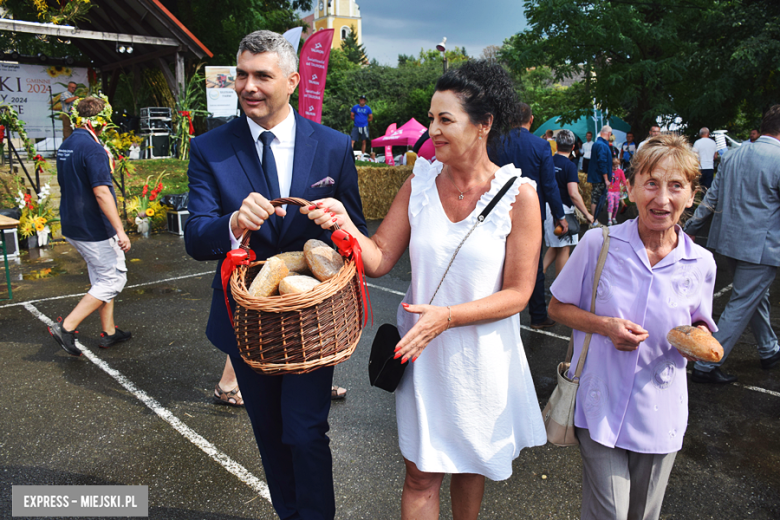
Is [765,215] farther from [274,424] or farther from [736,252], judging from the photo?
[274,424]

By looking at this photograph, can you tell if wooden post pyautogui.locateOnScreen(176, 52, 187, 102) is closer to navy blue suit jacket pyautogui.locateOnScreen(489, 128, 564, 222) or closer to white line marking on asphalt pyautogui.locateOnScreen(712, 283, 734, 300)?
navy blue suit jacket pyautogui.locateOnScreen(489, 128, 564, 222)

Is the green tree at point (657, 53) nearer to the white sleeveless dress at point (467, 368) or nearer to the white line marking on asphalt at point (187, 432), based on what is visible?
the white sleeveless dress at point (467, 368)

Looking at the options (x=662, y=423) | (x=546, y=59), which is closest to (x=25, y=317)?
(x=662, y=423)

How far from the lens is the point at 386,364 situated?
2039mm

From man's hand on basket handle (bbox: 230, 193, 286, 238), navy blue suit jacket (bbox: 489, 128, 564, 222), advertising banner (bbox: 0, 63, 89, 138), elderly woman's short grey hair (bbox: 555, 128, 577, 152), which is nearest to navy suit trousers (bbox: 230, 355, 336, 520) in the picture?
man's hand on basket handle (bbox: 230, 193, 286, 238)

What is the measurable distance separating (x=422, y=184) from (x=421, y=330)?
27.2 inches

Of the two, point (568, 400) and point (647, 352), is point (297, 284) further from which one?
point (647, 352)

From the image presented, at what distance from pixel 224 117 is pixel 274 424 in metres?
16.1

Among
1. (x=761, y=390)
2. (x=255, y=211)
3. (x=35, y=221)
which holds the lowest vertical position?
(x=761, y=390)

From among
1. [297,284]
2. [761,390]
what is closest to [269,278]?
[297,284]

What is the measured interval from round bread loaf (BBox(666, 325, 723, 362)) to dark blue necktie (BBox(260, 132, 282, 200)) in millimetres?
1600

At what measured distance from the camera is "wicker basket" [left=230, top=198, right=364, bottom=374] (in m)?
1.64

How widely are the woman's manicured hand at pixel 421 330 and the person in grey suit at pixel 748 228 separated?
3254 millimetres

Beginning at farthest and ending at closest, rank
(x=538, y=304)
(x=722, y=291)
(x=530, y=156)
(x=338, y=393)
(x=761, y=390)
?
(x=722, y=291)
(x=538, y=304)
(x=530, y=156)
(x=761, y=390)
(x=338, y=393)
